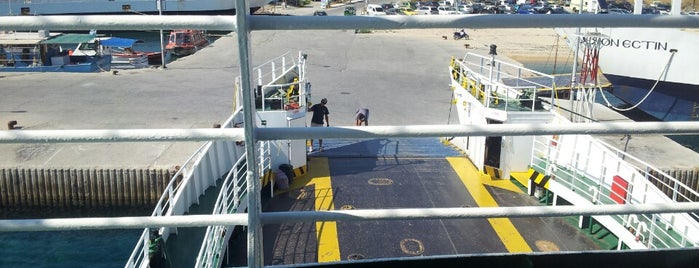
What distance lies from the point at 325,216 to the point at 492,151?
11.1m

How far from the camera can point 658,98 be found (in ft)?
91.3

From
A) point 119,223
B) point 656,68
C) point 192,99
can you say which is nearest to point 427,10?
point 656,68

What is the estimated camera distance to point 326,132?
2.41 meters

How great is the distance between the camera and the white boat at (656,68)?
85.9 feet

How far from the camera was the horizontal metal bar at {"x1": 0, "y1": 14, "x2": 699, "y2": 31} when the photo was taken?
7.31 ft

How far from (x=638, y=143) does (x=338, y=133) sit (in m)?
20.2

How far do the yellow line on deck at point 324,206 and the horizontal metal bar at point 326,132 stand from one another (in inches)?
221

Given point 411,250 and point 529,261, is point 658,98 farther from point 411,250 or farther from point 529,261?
point 529,261

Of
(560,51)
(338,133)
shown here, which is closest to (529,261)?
(338,133)

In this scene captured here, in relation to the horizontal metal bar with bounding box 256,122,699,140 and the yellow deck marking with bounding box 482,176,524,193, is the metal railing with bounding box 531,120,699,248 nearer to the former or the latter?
the yellow deck marking with bounding box 482,176,524,193

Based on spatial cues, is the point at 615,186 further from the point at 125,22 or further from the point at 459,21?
the point at 125,22

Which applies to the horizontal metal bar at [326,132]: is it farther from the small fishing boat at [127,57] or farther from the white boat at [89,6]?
the white boat at [89,6]

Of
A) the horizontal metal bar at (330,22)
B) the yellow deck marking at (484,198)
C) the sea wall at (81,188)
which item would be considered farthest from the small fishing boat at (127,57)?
the horizontal metal bar at (330,22)

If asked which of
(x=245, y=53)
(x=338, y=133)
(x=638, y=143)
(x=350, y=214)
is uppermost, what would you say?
(x=245, y=53)
